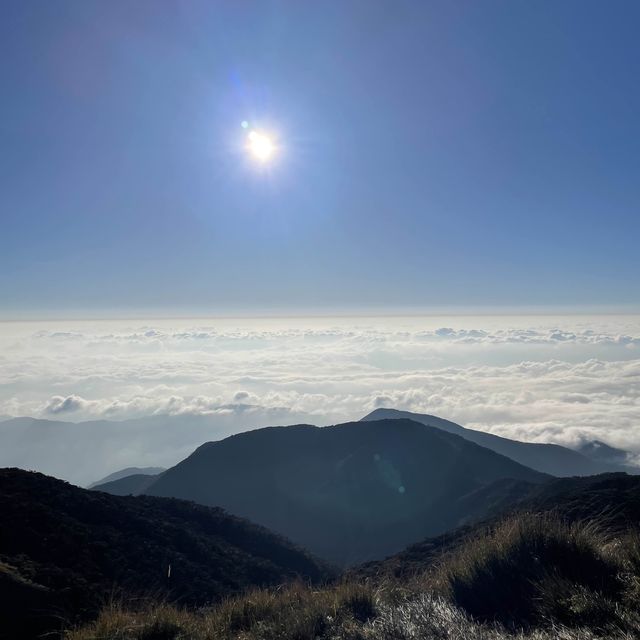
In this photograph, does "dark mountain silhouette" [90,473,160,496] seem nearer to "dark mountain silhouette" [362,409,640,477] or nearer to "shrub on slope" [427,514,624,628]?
"dark mountain silhouette" [362,409,640,477]

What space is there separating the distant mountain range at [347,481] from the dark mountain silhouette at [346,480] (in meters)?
0.17

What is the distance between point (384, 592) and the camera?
6137mm

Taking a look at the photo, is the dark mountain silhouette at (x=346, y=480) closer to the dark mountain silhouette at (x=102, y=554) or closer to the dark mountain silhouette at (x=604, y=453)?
the dark mountain silhouette at (x=102, y=554)

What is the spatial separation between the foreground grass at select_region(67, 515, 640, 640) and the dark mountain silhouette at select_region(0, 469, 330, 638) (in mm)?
2465

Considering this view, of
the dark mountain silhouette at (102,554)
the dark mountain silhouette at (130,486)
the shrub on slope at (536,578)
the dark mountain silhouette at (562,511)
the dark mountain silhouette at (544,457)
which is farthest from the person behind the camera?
the dark mountain silhouette at (544,457)

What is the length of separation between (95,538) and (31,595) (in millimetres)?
12607

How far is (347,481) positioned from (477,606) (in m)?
73.0

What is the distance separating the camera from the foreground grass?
445 cm

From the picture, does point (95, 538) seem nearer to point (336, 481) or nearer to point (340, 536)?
point (340, 536)

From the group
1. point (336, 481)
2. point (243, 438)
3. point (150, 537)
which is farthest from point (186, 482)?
point (150, 537)

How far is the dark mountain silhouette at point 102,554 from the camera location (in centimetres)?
745

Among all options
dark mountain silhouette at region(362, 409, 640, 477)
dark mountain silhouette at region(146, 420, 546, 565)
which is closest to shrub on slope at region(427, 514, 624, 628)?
dark mountain silhouette at region(146, 420, 546, 565)

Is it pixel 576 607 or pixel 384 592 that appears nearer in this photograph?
pixel 576 607

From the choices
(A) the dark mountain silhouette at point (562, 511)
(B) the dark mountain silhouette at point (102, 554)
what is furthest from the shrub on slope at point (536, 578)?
(A) the dark mountain silhouette at point (562, 511)
